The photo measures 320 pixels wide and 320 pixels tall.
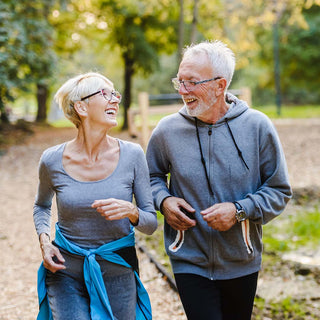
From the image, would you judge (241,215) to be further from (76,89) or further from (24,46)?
(24,46)

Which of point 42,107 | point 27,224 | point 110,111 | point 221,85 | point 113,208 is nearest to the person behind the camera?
point 113,208

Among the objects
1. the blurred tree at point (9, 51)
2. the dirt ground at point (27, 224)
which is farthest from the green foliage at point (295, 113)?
the blurred tree at point (9, 51)

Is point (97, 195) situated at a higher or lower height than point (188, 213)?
higher

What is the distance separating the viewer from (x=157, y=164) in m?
2.90

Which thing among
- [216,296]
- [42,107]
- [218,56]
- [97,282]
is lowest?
[42,107]

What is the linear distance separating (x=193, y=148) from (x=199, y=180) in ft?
0.61

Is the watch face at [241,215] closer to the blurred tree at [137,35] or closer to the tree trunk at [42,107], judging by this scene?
the blurred tree at [137,35]

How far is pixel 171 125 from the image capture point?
9.21ft

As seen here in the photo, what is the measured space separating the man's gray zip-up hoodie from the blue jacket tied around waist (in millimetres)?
279

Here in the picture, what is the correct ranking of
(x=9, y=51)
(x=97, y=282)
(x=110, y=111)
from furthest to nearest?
(x=9, y=51) < (x=110, y=111) < (x=97, y=282)

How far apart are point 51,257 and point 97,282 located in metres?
0.28

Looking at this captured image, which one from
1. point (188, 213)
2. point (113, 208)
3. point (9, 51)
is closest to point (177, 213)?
point (188, 213)

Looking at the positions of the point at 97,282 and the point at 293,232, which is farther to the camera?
the point at 293,232

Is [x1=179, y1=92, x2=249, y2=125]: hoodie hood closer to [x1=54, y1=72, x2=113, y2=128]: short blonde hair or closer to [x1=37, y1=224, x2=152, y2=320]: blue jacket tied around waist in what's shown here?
[x1=54, y1=72, x2=113, y2=128]: short blonde hair
